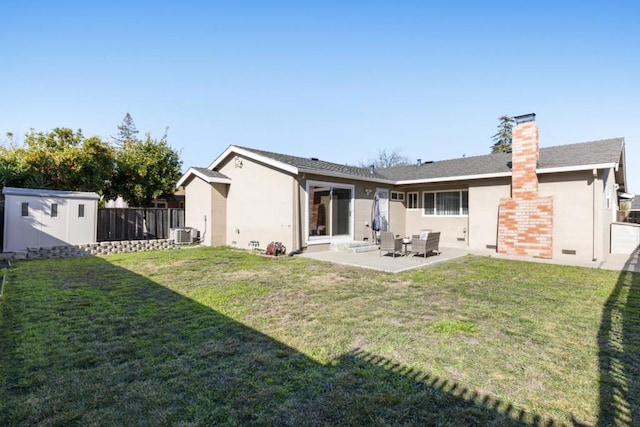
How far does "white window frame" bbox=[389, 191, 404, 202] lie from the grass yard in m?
8.83

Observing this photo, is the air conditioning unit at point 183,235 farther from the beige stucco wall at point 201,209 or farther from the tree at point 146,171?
the tree at point 146,171

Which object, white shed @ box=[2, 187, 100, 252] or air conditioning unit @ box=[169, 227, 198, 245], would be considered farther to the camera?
air conditioning unit @ box=[169, 227, 198, 245]

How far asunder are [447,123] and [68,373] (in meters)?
24.7

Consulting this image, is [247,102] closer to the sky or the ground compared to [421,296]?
closer to the sky

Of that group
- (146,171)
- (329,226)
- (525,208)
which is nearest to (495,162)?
(525,208)

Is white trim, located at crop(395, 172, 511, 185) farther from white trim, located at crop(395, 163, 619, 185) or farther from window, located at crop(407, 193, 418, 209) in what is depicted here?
window, located at crop(407, 193, 418, 209)

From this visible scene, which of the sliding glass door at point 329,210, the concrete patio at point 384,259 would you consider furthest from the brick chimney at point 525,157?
the sliding glass door at point 329,210

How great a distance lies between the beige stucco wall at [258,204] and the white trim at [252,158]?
231mm

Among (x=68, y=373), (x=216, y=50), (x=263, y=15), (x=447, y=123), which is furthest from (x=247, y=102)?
(x=68, y=373)

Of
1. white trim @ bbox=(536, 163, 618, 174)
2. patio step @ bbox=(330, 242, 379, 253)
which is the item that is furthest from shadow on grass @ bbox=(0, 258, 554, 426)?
white trim @ bbox=(536, 163, 618, 174)

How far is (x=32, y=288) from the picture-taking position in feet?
22.7

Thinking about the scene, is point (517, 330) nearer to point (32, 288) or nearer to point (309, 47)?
point (32, 288)

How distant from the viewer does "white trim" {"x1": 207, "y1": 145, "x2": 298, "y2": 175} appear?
11.7 meters

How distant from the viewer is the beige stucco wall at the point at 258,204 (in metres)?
12.1
